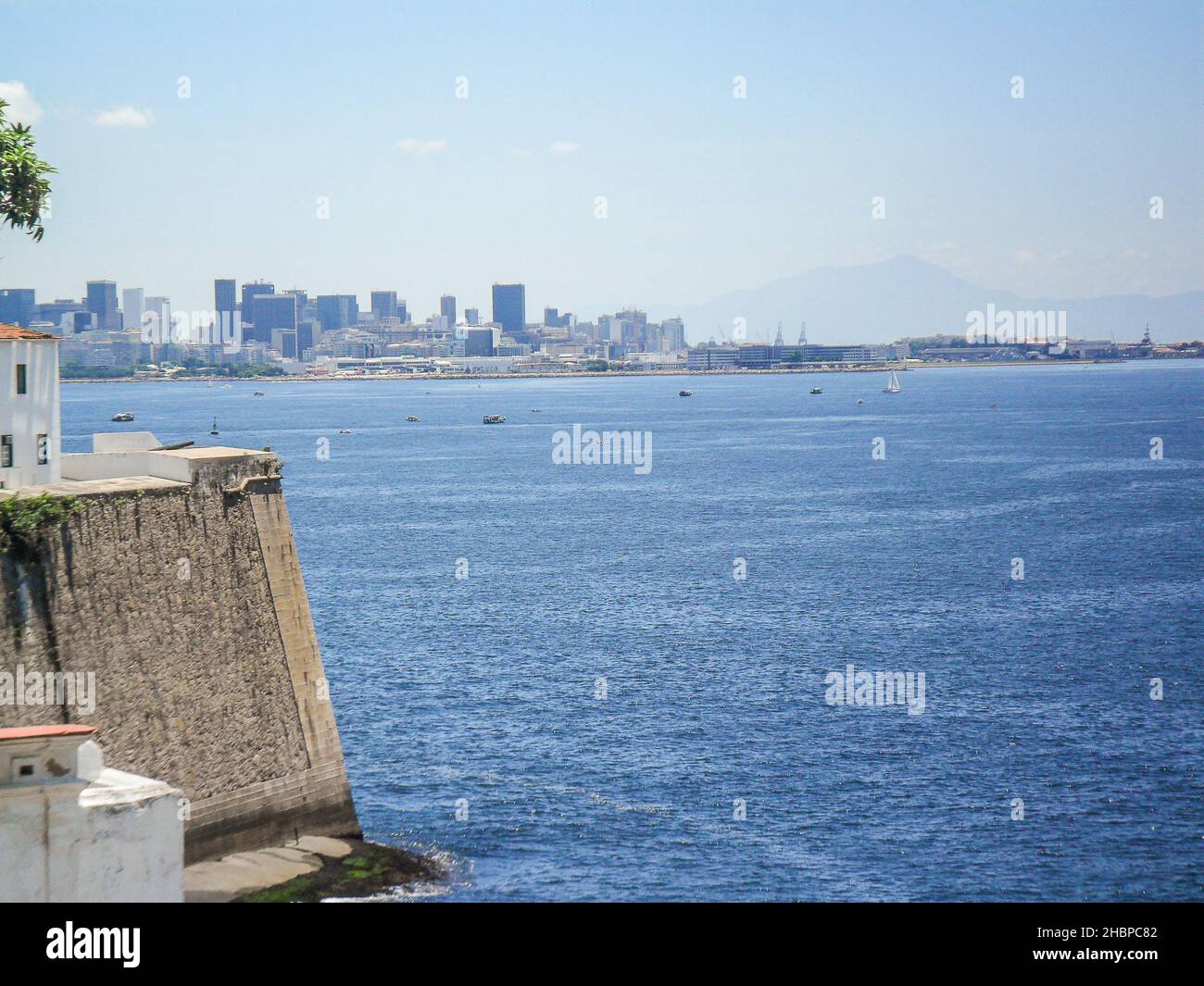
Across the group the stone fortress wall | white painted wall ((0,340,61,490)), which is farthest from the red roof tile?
the stone fortress wall

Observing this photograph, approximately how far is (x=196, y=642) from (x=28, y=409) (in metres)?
6.43

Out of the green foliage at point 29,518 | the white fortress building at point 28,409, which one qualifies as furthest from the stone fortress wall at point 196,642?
the white fortress building at point 28,409

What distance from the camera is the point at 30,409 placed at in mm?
29703

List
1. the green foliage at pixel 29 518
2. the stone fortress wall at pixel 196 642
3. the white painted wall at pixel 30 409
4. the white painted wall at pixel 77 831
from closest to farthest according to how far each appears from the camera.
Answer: the white painted wall at pixel 77 831 < the green foliage at pixel 29 518 < the stone fortress wall at pixel 196 642 < the white painted wall at pixel 30 409

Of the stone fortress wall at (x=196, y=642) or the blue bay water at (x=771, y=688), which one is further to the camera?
the blue bay water at (x=771, y=688)

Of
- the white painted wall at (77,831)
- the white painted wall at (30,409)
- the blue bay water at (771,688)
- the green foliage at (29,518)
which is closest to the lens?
the white painted wall at (77,831)

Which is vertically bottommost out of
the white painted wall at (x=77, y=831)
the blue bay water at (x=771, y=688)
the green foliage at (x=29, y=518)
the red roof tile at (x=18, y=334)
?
the blue bay water at (x=771, y=688)

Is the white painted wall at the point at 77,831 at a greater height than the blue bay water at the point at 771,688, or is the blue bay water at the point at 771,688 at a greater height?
the white painted wall at the point at 77,831

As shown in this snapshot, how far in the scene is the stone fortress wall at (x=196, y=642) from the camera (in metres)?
26.8

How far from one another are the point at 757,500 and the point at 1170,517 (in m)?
31.0

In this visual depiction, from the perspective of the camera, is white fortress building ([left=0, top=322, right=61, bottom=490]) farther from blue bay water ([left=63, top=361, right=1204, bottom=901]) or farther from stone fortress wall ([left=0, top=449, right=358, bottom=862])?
blue bay water ([left=63, top=361, right=1204, bottom=901])

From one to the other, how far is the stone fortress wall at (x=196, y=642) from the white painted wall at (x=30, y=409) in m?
0.93

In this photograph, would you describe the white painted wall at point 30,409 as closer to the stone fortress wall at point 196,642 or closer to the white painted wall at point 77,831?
the stone fortress wall at point 196,642

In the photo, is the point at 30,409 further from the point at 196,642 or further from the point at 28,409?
the point at 196,642
